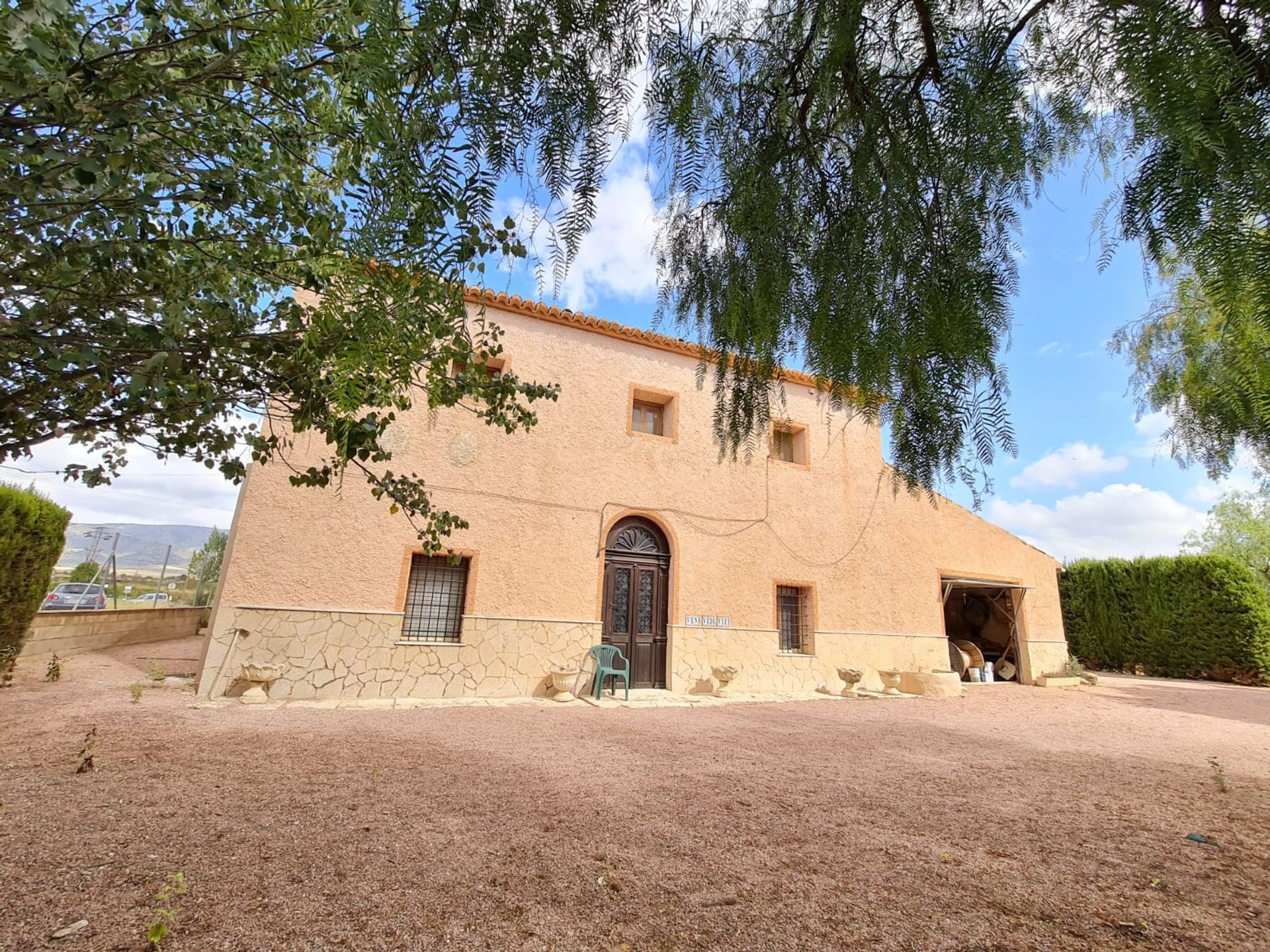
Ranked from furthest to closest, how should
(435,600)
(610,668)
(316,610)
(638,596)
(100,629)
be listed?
1. (100,629)
2. (638,596)
3. (610,668)
4. (435,600)
5. (316,610)

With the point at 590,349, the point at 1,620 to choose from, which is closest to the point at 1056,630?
the point at 590,349

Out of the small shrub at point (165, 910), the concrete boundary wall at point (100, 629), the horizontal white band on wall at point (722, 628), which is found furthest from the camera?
the horizontal white band on wall at point (722, 628)

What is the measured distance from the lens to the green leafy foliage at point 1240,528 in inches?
933

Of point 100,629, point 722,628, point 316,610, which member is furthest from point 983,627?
point 100,629

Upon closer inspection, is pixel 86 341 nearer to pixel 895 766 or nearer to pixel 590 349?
pixel 895 766

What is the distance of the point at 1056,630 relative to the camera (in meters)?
12.7

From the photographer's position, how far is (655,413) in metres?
10.3

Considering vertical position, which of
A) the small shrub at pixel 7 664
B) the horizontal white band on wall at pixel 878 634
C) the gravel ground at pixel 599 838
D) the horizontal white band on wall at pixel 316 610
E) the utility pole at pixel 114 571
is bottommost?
the gravel ground at pixel 599 838

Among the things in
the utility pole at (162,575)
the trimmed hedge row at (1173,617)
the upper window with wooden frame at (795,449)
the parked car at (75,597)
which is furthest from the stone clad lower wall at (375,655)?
the trimmed hedge row at (1173,617)

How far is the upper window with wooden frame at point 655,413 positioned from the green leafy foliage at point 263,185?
717 centimetres

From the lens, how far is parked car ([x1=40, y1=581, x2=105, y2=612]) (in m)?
12.6

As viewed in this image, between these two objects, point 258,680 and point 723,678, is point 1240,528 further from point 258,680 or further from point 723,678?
point 258,680

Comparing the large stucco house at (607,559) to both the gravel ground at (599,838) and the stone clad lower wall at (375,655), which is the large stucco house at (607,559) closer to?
the stone clad lower wall at (375,655)

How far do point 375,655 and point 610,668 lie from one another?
3343 mm
